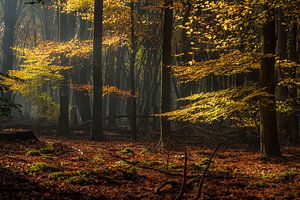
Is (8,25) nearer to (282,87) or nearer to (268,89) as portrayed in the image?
(282,87)

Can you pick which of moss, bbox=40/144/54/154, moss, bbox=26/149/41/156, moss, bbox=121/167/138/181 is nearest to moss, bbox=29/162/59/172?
moss, bbox=121/167/138/181

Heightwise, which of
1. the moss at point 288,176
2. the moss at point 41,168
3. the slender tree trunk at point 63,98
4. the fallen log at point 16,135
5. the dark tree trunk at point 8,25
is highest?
the dark tree trunk at point 8,25

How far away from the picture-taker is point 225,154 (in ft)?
51.6

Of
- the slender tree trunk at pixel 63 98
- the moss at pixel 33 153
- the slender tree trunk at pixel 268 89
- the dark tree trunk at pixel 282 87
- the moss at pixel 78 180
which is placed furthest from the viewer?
the slender tree trunk at pixel 63 98

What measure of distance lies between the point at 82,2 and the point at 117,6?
228 cm

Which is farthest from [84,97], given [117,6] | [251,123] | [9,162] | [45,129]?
[9,162]

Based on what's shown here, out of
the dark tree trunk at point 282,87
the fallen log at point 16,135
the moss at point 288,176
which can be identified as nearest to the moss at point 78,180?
the moss at point 288,176

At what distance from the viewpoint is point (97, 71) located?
20188 millimetres

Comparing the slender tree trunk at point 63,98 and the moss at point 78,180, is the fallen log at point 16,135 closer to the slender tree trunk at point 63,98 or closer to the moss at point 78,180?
the slender tree trunk at point 63,98

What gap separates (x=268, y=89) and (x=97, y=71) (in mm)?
10670

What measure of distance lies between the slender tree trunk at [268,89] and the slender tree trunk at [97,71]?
32.1ft

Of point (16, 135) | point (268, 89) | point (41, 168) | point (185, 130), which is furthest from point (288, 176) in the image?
point (185, 130)

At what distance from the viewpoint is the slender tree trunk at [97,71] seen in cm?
1973

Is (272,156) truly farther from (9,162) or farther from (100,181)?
(9,162)
